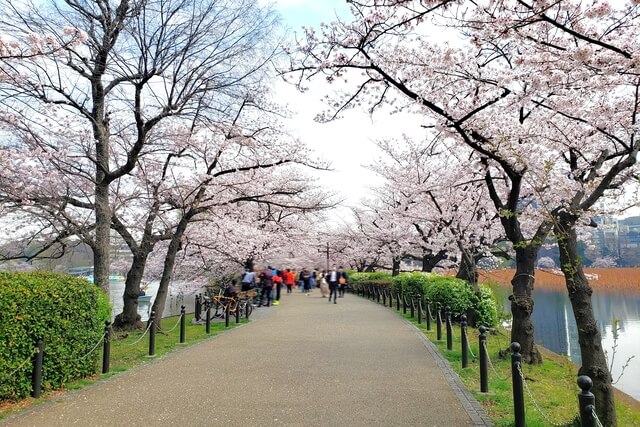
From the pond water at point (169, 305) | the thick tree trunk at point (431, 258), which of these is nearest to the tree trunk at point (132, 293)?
the pond water at point (169, 305)

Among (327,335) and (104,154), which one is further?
(327,335)

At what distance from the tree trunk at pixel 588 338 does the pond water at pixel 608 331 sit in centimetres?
140

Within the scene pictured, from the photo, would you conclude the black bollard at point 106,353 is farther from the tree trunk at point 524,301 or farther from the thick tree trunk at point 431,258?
the thick tree trunk at point 431,258

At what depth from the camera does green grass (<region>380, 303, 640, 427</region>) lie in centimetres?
559

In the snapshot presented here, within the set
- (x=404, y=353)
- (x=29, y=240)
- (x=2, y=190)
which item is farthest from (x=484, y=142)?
(x=29, y=240)

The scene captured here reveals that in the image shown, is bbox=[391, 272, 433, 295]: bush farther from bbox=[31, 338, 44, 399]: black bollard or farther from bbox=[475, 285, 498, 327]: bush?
bbox=[31, 338, 44, 399]: black bollard

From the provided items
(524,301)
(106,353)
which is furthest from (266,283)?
(524,301)

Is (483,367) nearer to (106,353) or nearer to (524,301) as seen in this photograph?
(524,301)

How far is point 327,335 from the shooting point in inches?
482

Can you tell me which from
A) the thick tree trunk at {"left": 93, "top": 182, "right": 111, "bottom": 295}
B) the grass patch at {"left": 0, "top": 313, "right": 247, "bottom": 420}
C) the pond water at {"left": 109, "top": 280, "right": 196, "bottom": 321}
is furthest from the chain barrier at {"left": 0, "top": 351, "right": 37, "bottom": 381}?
the pond water at {"left": 109, "top": 280, "right": 196, "bottom": 321}

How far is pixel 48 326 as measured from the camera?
664 centimetres

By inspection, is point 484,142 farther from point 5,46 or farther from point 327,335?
point 5,46

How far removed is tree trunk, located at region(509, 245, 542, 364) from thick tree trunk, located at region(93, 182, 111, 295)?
903 cm

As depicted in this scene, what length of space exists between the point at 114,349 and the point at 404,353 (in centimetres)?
648
